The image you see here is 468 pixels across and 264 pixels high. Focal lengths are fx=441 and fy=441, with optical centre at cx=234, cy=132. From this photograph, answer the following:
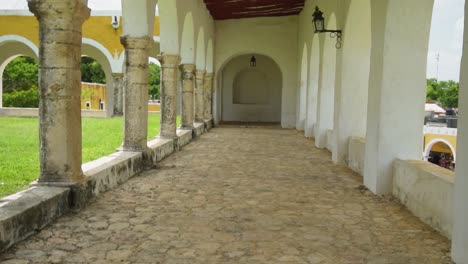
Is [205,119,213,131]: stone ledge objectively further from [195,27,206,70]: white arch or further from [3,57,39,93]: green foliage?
[3,57,39,93]: green foliage

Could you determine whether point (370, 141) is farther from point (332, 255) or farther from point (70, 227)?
point (70, 227)

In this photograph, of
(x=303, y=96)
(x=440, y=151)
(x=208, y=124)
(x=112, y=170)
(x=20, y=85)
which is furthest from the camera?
(x=20, y=85)

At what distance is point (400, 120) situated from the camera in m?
5.33

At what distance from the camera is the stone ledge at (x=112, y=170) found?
5.11 metres

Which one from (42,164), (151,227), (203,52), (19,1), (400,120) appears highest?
(19,1)

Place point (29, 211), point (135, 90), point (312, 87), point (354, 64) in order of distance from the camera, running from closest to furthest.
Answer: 1. point (29, 211)
2. point (135, 90)
3. point (354, 64)
4. point (312, 87)

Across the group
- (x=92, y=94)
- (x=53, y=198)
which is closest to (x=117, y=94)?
(x=92, y=94)

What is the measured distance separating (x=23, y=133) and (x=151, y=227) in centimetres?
995

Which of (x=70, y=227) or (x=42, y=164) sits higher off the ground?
(x=42, y=164)

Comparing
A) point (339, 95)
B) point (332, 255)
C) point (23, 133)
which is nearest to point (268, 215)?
point (332, 255)

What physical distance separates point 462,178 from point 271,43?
15339mm

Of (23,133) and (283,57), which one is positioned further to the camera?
(283,57)

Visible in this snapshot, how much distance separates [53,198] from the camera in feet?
13.2

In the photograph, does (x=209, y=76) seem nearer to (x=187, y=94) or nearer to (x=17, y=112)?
(x=187, y=94)
